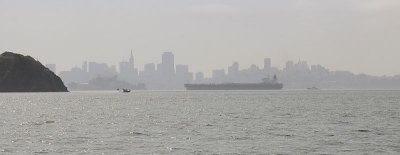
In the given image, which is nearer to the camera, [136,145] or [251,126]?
[136,145]

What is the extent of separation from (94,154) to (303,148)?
1721cm

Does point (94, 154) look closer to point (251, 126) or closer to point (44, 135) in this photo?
point (44, 135)

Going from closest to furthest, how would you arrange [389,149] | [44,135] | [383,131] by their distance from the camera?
1. [389,149]
2. [44,135]
3. [383,131]

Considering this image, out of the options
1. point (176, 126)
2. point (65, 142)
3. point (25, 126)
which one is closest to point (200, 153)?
point (65, 142)

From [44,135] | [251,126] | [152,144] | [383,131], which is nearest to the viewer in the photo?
[152,144]

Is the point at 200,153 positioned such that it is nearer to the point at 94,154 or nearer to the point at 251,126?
the point at 94,154

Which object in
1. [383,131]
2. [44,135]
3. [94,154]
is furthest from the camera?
[383,131]

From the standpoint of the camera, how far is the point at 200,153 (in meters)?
49.4

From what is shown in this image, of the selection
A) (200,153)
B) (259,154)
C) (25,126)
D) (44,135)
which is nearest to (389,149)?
(259,154)

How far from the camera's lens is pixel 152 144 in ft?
182

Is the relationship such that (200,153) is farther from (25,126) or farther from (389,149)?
(25,126)

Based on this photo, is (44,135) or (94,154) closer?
(94,154)

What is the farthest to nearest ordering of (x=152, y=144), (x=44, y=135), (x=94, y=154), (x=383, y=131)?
(x=383, y=131)
(x=44, y=135)
(x=152, y=144)
(x=94, y=154)

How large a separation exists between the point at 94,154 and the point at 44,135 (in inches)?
687
